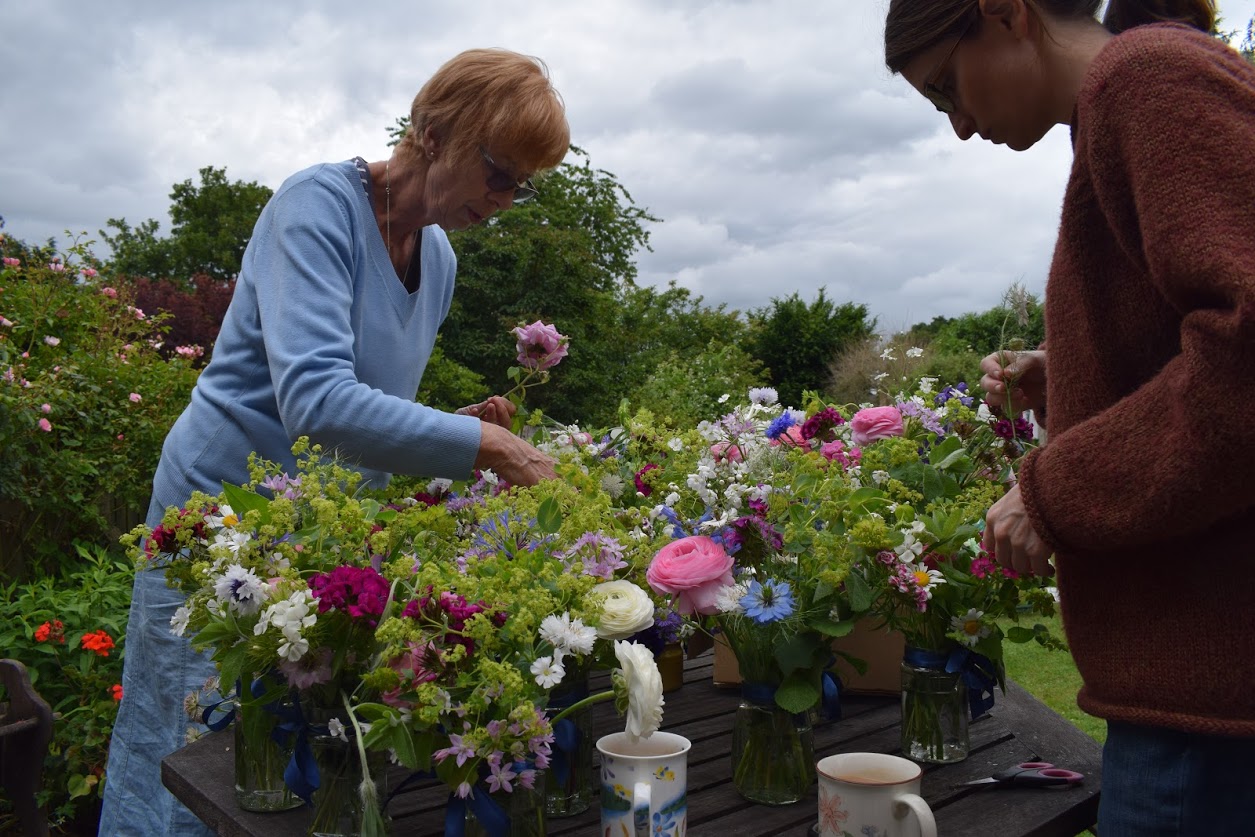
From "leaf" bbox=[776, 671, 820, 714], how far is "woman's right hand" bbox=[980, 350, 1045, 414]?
0.51m

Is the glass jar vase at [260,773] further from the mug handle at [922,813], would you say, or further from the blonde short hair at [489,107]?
the blonde short hair at [489,107]

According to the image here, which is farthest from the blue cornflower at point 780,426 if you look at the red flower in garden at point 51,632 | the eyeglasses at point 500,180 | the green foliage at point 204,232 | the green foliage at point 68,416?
the green foliage at point 204,232

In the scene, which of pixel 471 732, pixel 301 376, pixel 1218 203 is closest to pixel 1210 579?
pixel 1218 203

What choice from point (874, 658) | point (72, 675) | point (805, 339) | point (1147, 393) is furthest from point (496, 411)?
point (805, 339)

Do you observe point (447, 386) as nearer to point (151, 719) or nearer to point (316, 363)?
point (151, 719)

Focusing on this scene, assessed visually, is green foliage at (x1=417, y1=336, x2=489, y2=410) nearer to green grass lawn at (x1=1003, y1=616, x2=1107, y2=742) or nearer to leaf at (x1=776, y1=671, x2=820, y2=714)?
green grass lawn at (x1=1003, y1=616, x2=1107, y2=742)

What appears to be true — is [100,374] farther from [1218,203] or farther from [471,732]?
[1218,203]

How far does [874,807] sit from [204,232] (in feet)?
96.5

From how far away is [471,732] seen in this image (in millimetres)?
934

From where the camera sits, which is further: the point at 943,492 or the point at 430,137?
the point at 430,137

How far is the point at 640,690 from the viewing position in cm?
98

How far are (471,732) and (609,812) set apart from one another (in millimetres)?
220

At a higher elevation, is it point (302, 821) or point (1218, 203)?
point (1218, 203)

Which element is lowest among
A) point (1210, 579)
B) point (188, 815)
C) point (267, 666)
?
point (188, 815)
